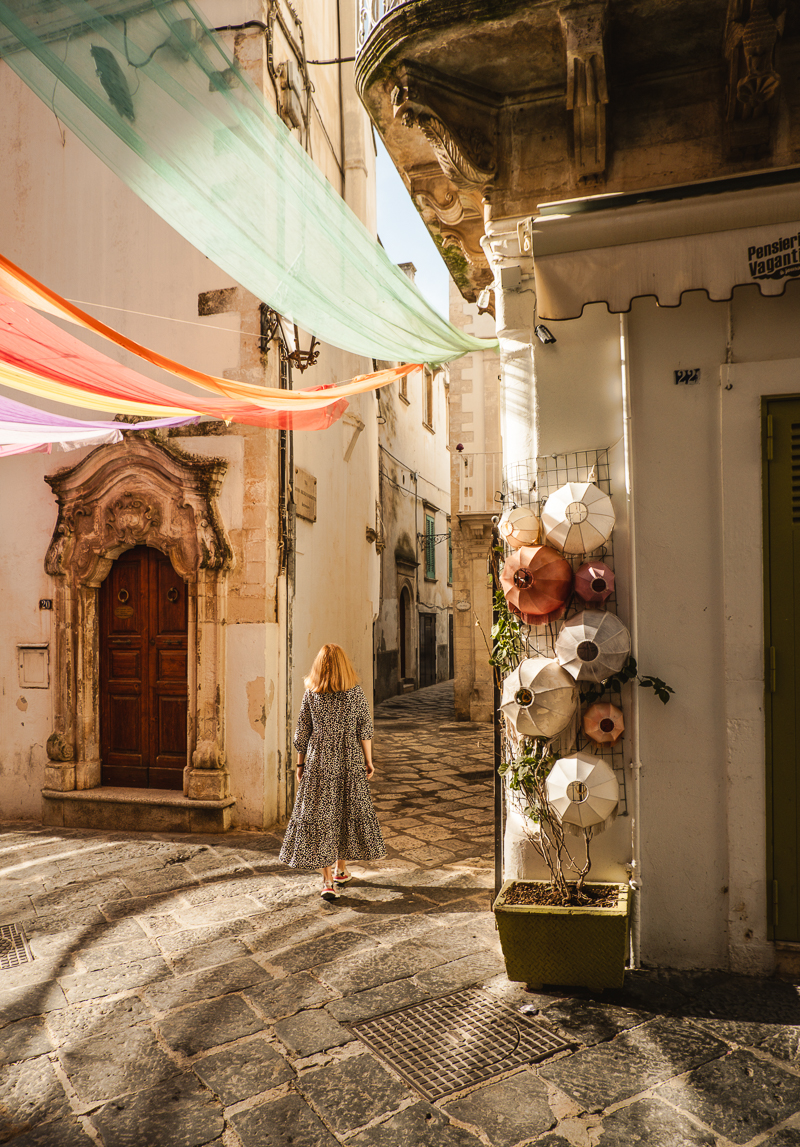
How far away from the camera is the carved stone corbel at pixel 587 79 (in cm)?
386

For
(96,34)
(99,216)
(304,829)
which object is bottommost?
(304,829)

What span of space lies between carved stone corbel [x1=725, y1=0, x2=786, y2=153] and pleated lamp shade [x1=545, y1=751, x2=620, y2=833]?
3321mm

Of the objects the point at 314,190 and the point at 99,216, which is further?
the point at 99,216

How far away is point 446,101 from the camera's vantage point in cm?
440

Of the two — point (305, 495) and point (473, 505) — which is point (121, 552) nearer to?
point (305, 495)

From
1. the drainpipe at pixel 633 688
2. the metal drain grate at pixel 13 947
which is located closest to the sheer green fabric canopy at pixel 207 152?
the drainpipe at pixel 633 688

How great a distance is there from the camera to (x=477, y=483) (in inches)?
578

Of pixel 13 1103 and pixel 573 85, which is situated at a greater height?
pixel 573 85

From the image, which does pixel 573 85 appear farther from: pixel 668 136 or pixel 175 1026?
pixel 175 1026

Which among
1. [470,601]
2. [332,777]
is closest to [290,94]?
[332,777]

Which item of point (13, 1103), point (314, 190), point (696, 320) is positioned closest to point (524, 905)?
point (13, 1103)

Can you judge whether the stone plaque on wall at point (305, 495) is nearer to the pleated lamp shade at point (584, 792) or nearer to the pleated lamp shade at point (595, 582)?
the pleated lamp shade at point (595, 582)

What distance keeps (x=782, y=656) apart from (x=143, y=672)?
5559 mm

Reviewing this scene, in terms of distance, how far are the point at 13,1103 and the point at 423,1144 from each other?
148cm
